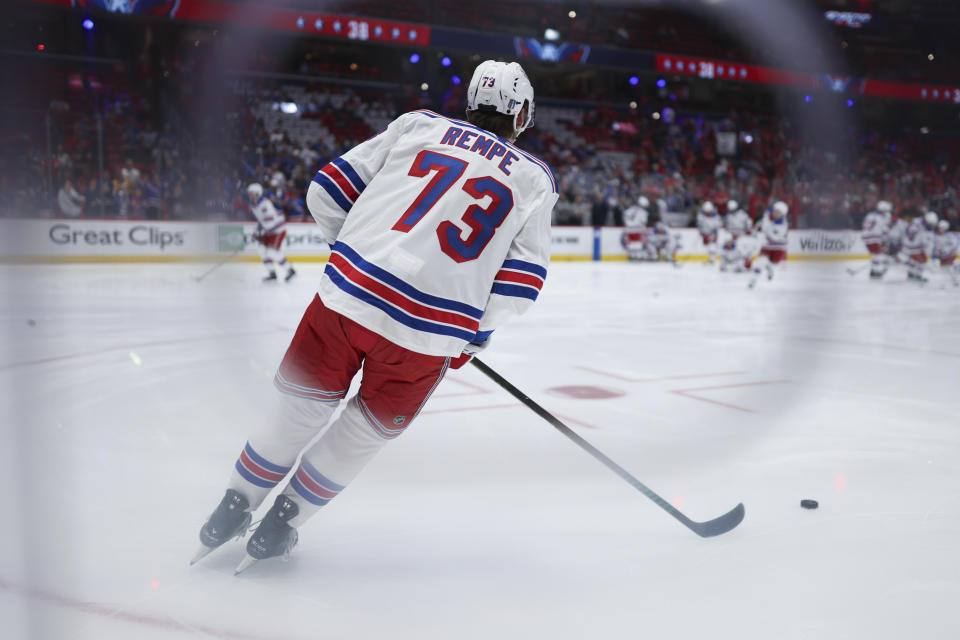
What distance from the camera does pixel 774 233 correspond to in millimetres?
11438

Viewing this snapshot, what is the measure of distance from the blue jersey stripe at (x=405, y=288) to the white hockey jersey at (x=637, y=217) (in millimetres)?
14374

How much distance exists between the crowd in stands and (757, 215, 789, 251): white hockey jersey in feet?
15.9

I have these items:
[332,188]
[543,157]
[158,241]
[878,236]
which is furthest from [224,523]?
[543,157]

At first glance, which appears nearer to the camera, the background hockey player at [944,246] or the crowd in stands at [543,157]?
the crowd in stands at [543,157]

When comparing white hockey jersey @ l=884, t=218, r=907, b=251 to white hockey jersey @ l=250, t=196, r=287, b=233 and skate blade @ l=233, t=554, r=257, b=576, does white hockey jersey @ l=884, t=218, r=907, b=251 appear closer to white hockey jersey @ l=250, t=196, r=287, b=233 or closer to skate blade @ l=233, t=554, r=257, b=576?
white hockey jersey @ l=250, t=196, r=287, b=233

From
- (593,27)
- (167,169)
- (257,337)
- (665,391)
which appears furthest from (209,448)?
(593,27)

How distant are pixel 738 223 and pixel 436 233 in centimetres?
1279

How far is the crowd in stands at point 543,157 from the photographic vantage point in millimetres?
11742

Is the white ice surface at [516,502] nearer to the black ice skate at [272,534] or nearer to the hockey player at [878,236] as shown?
the black ice skate at [272,534]

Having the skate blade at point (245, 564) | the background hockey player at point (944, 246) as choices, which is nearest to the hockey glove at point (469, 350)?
the skate blade at point (245, 564)

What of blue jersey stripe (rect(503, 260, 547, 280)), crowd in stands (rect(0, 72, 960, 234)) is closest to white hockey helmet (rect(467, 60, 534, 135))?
blue jersey stripe (rect(503, 260, 547, 280))

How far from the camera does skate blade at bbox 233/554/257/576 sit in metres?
1.81

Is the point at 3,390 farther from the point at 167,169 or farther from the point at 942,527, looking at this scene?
the point at 167,169

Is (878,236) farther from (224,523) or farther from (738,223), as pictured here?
(224,523)
